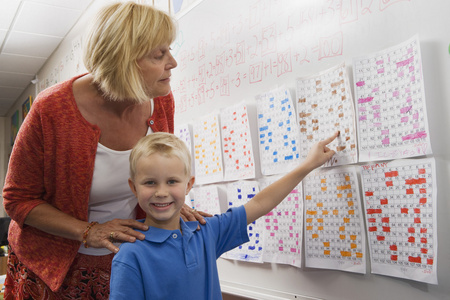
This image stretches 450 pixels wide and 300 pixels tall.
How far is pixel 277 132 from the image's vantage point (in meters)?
1.25

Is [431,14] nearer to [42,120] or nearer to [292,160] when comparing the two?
[292,160]

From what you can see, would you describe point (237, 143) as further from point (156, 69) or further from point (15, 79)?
point (15, 79)

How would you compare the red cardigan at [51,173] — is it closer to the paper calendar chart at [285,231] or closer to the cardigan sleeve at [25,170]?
the cardigan sleeve at [25,170]

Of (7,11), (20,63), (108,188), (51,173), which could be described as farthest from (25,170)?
(20,63)

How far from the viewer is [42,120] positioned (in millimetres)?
1028

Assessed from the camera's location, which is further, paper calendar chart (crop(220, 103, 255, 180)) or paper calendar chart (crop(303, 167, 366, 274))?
paper calendar chart (crop(220, 103, 255, 180))

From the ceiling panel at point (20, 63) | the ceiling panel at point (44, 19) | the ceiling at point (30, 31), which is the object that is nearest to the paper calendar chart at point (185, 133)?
the ceiling at point (30, 31)

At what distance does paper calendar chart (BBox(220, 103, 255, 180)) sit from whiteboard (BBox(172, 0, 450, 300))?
0.04 metres

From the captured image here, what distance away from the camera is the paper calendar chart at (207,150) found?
58.8 inches

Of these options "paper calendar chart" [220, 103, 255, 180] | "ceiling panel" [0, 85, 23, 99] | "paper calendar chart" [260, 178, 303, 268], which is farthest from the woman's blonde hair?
"ceiling panel" [0, 85, 23, 99]

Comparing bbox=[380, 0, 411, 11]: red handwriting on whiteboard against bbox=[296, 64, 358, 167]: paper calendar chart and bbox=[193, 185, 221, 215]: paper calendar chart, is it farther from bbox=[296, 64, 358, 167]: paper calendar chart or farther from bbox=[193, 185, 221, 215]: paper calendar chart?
bbox=[193, 185, 221, 215]: paper calendar chart

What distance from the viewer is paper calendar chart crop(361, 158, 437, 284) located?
34.7 inches

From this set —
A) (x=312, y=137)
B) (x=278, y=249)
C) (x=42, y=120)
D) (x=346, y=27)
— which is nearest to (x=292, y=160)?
(x=312, y=137)

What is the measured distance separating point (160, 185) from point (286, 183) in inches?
12.8
